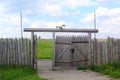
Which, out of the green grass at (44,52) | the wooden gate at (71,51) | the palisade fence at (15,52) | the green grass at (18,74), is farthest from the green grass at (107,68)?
the green grass at (44,52)

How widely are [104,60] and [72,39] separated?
7.77ft

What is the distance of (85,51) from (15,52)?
14.6ft

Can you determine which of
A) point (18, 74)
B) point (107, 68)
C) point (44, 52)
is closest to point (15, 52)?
point (18, 74)

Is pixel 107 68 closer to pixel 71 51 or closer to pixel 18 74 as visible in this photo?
pixel 71 51

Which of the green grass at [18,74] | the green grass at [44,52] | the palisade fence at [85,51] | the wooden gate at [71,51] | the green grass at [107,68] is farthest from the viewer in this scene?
the green grass at [44,52]

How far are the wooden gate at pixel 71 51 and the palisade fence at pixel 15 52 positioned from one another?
6.47ft

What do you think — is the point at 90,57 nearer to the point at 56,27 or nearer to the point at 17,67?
the point at 56,27

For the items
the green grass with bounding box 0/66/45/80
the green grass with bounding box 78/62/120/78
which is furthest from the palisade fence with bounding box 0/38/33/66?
the green grass with bounding box 78/62/120/78

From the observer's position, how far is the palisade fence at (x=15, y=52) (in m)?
24.9

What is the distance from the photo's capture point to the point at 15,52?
81.7 ft

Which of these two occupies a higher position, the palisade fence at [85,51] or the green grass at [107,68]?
the palisade fence at [85,51]

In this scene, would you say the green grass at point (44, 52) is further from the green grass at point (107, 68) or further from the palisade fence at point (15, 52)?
the green grass at point (107, 68)

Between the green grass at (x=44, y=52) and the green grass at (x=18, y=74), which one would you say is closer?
the green grass at (x=18, y=74)

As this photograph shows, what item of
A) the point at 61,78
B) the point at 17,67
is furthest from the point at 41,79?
the point at 17,67
